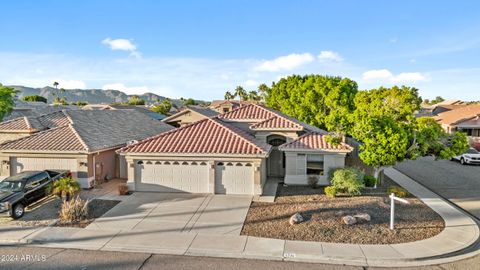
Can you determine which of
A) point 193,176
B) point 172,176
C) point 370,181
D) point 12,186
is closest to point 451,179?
point 370,181

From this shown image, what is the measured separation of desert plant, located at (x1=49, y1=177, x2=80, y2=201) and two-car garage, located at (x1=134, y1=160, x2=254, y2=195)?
11.5ft

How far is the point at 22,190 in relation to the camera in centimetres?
1520

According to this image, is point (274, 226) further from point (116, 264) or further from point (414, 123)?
point (414, 123)

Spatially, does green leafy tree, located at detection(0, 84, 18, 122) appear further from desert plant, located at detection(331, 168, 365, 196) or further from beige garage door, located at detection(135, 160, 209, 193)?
desert plant, located at detection(331, 168, 365, 196)

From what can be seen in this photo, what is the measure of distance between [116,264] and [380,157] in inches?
566

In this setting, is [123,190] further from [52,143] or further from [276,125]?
[276,125]

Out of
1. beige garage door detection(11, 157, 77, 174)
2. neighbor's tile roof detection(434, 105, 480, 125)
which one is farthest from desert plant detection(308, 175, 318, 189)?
neighbor's tile roof detection(434, 105, 480, 125)

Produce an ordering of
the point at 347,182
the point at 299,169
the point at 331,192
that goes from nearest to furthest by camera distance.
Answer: the point at 331,192
the point at 347,182
the point at 299,169

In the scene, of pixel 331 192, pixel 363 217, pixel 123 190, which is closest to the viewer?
pixel 363 217

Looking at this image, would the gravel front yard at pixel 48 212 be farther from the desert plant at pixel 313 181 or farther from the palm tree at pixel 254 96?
the palm tree at pixel 254 96

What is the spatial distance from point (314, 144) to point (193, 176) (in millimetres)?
7973

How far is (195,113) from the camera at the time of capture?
39438 mm

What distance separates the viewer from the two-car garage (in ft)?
59.7

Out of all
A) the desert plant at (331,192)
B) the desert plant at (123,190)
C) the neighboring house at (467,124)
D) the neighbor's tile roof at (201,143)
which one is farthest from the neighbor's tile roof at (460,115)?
the desert plant at (123,190)
